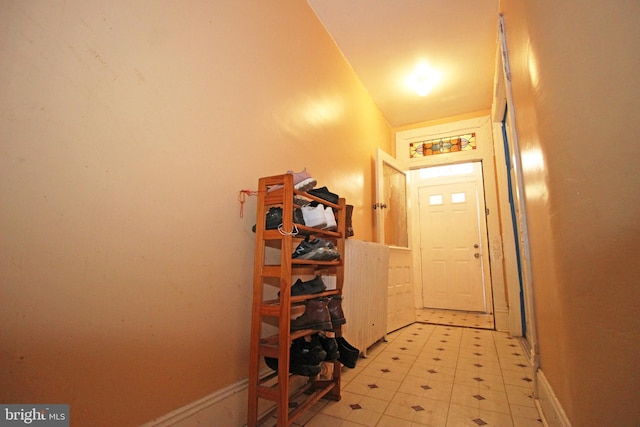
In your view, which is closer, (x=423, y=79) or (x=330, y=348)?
(x=330, y=348)

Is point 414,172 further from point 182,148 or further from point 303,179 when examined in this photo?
point 182,148

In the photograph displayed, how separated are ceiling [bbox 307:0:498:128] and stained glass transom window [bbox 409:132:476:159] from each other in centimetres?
44

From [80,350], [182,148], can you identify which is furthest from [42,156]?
[80,350]

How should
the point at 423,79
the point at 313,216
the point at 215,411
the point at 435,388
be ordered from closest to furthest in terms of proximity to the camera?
the point at 215,411 < the point at 313,216 < the point at 435,388 < the point at 423,79

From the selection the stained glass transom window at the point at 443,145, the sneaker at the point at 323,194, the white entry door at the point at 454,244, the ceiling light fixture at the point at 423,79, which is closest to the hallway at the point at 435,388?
the sneaker at the point at 323,194

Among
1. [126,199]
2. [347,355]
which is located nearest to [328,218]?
[347,355]

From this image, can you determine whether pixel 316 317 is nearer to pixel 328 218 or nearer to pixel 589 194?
pixel 328 218

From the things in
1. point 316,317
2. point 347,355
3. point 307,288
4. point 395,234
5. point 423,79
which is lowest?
point 347,355

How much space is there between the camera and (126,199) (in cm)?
104

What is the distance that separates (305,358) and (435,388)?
100cm

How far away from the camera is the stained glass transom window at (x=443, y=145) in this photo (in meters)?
4.11

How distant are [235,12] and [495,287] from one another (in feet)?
12.8

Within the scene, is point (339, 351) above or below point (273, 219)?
below

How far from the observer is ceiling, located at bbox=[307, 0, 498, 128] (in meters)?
2.48
